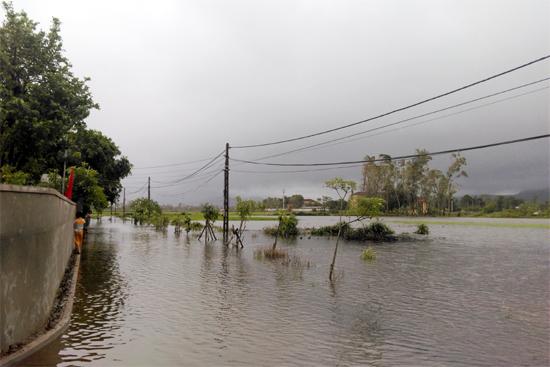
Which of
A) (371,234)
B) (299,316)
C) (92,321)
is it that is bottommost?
(299,316)

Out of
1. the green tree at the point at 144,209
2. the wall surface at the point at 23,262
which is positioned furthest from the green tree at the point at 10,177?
the green tree at the point at 144,209

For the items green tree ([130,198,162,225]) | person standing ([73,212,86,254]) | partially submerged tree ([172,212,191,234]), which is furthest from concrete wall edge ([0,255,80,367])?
green tree ([130,198,162,225])

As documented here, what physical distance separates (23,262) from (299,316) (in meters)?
7.15

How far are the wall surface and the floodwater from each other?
69 cm

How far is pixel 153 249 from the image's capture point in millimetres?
28094

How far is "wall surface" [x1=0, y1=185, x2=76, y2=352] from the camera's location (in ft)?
20.0

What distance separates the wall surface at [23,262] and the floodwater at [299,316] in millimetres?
689

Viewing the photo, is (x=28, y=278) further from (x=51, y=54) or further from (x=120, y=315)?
→ (x=51, y=54)

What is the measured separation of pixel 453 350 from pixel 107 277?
13.0 m

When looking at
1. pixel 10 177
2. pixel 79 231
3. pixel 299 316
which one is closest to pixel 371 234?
pixel 79 231

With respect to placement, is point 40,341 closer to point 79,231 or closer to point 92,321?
point 92,321

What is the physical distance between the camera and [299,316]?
450 inches

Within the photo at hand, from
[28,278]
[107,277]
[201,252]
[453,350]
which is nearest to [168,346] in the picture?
[28,278]

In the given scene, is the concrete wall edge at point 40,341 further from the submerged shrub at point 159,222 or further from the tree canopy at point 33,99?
the submerged shrub at point 159,222
